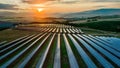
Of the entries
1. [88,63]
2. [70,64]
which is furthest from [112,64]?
[70,64]

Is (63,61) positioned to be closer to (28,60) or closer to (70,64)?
(70,64)

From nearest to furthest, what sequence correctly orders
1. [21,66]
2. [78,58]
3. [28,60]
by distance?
[21,66] → [28,60] → [78,58]

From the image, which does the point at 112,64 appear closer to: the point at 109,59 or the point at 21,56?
the point at 109,59

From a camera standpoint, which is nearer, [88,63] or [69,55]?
[88,63]

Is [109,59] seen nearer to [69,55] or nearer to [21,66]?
[69,55]

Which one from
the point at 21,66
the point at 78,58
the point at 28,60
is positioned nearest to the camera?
the point at 21,66

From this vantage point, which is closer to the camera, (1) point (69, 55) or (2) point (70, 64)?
(2) point (70, 64)

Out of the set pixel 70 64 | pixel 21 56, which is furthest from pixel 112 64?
pixel 21 56

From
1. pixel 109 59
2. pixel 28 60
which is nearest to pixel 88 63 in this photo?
pixel 109 59
